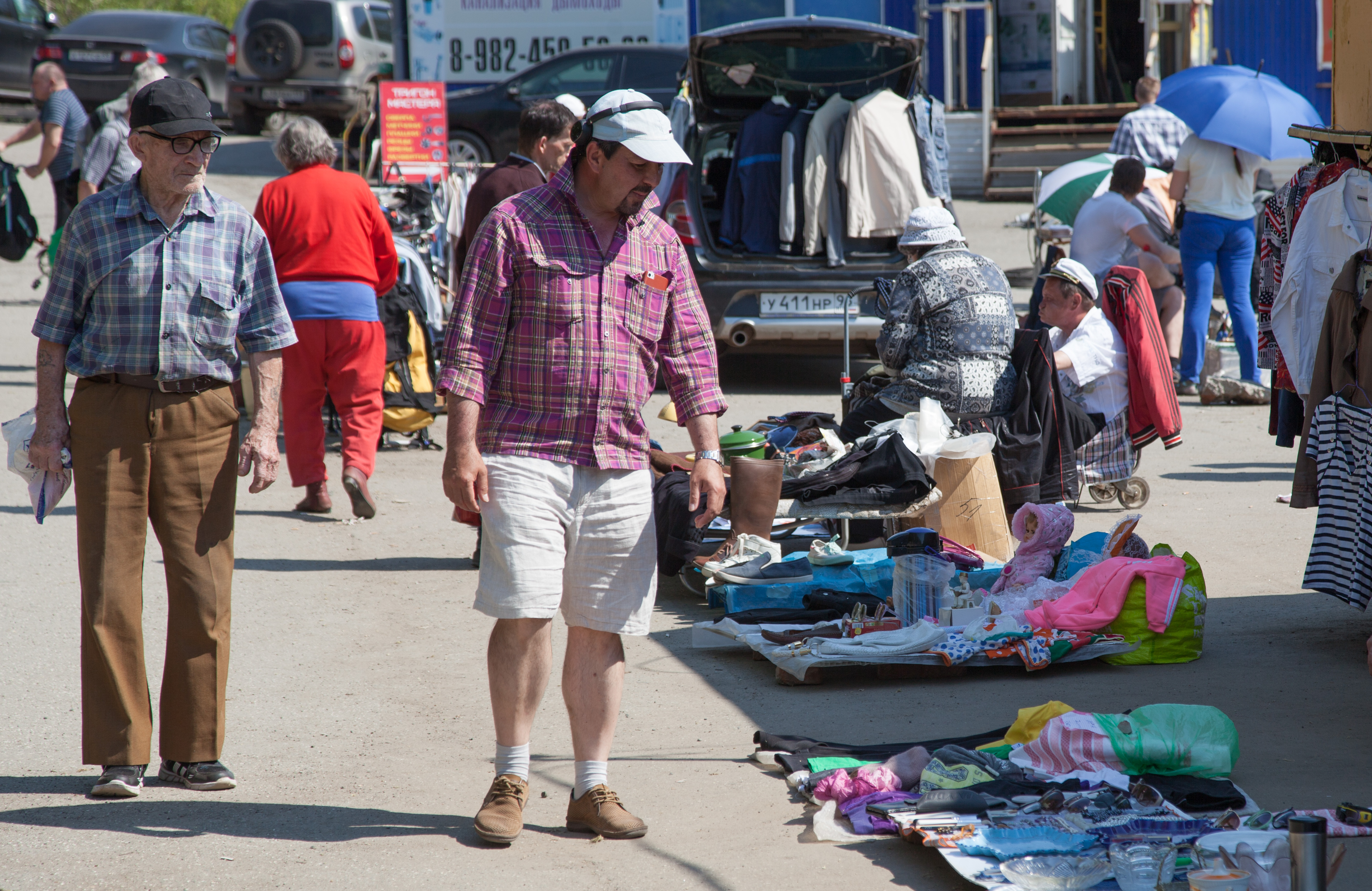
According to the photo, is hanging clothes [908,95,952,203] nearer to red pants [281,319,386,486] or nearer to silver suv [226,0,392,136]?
red pants [281,319,386,486]

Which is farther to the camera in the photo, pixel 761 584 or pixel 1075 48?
pixel 1075 48

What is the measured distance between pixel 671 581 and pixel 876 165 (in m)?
4.85

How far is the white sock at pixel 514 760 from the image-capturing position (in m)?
3.63

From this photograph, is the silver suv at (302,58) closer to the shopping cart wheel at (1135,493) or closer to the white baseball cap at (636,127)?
the shopping cart wheel at (1135,493)

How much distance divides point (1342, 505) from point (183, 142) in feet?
13.4

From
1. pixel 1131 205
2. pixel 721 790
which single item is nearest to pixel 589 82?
pixel 1131 205

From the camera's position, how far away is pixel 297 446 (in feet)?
23.9

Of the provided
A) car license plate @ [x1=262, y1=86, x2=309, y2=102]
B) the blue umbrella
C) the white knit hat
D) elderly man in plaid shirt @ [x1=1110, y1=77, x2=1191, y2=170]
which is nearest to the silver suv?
car license plate @ [x1=262, y1=86, x2=309, y2=102]

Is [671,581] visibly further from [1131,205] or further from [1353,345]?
[1131,205]

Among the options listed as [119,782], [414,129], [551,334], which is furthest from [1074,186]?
[119,782]

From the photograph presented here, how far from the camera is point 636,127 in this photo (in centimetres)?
350

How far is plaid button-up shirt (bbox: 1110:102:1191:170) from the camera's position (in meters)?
12.2

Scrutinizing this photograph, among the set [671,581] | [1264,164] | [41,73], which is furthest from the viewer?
[1264,164]

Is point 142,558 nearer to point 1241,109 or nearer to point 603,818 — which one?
point 603,818
